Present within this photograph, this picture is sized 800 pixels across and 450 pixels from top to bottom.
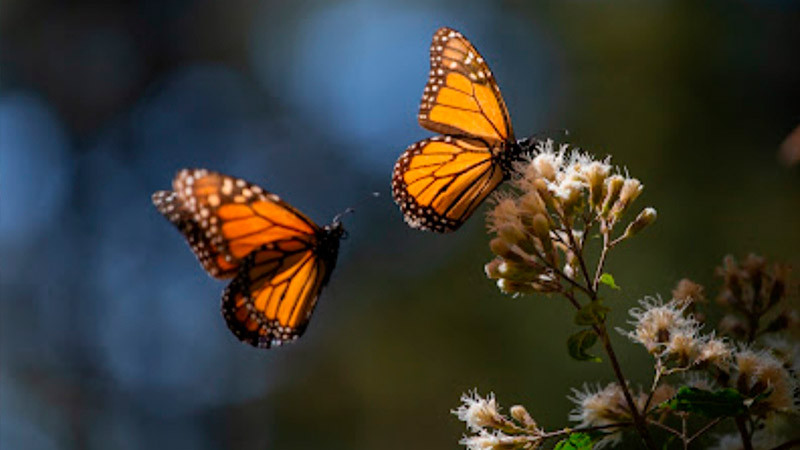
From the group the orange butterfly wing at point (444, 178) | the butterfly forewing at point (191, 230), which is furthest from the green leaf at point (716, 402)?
the butterfly forewing at point (191, 230)

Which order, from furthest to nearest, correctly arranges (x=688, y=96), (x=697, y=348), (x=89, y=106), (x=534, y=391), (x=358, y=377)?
1. (x=89, y=106)
2. (x=358, y=377)
3. (x=688, y=96)
4. (x=534, y=391)
5. (x=697, y=348)

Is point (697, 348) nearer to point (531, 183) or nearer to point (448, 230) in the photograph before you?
point (531, 183)

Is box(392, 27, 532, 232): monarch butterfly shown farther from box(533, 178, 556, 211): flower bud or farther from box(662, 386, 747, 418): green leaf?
box(662, 386, 747, 418): green leaf

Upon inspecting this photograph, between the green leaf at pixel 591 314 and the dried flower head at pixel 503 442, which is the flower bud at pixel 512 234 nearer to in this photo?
the green leaf at pixel 591 314

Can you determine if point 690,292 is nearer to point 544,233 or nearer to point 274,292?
point 544,233

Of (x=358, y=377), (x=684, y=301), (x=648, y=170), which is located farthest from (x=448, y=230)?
(x=358, y=377)

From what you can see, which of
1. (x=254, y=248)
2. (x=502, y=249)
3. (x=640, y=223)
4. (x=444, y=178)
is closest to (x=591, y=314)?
(x=502, y=249)
